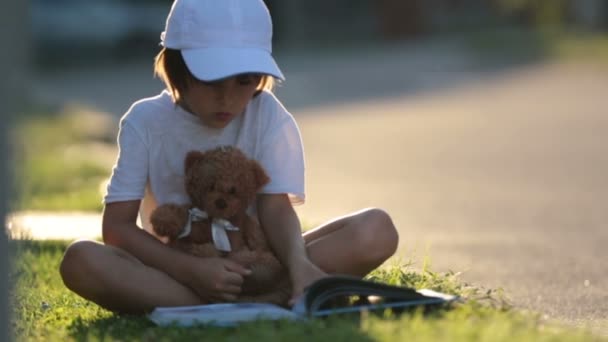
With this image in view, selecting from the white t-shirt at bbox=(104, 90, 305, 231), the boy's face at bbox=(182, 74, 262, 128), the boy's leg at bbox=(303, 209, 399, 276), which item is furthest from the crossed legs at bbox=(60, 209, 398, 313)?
the boy's face at bbox=(182, 74, 262, 128)

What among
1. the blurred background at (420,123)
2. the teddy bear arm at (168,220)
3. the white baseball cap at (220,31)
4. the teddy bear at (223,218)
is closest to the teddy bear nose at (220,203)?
the teddy bear at (223,218)

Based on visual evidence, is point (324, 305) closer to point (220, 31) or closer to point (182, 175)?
point (182, 175)

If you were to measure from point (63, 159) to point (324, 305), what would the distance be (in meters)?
7.86

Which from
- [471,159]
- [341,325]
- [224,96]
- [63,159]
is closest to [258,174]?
[224,96]

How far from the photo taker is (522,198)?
9.99 metres

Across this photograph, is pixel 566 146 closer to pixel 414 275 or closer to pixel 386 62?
pixel 414 275

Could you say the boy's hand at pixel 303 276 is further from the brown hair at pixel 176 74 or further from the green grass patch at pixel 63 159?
the green grass patch at pixel 63 159

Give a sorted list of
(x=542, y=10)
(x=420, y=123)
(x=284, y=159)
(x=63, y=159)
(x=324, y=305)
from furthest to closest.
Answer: (x=542, y=10), (x=420, y=123), (x=63, y=159), (x=284, y=159), (x=324, y=305)

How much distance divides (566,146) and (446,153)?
44.0 inches

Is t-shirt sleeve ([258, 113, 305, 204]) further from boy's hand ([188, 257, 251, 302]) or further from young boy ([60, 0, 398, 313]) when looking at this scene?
boy's hand ([188, 257, 251, 302])

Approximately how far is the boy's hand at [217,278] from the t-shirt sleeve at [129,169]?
367mm

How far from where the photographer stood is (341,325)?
4203mm

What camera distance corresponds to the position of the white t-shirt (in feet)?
16.7

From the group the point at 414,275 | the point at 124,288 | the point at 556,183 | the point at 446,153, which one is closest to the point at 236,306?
the point at 124,288
